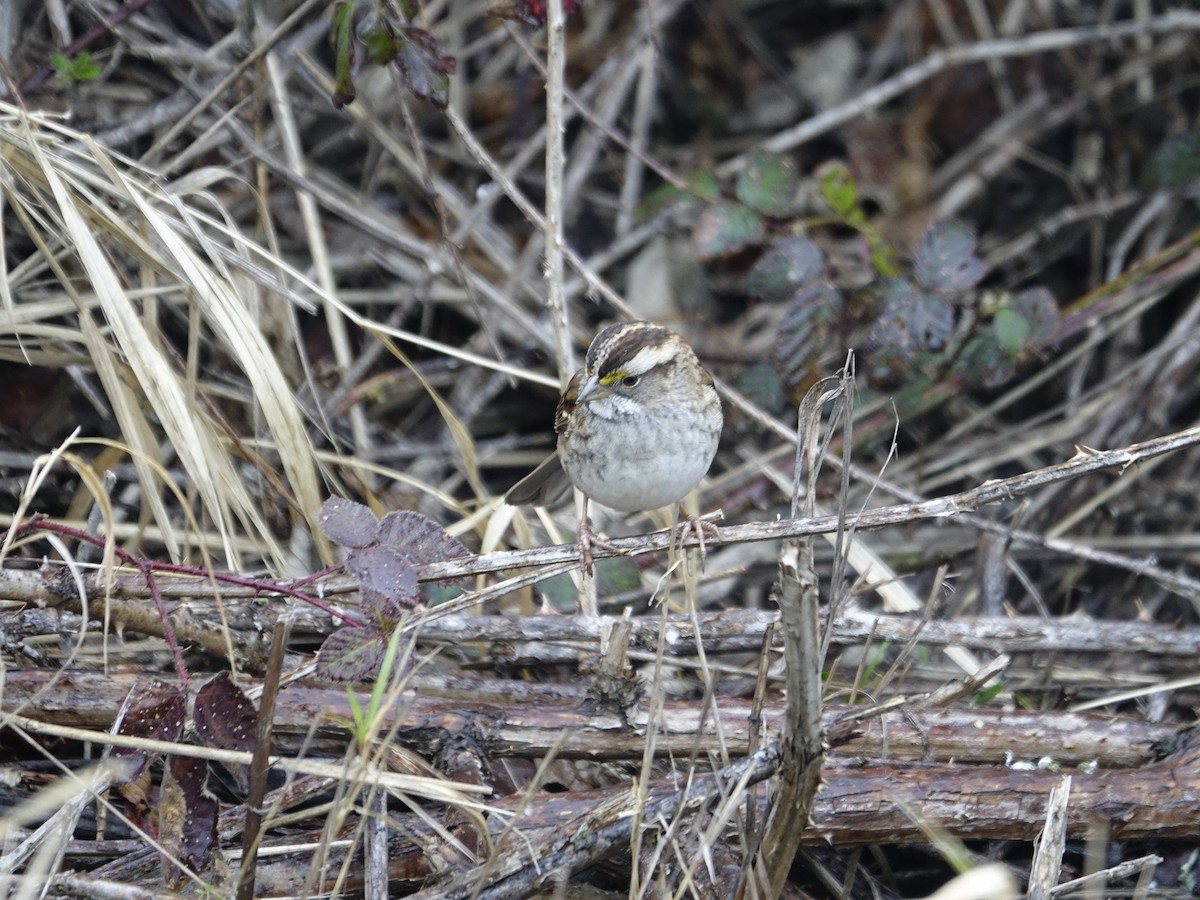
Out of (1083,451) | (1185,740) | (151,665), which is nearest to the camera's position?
(1083,451)

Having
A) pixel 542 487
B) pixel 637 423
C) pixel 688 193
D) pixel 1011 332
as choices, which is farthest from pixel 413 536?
pixel 1011 332

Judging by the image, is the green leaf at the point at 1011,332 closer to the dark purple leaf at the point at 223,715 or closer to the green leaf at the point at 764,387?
the green leaf at the point at 764,387

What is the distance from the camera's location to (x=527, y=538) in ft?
13.7

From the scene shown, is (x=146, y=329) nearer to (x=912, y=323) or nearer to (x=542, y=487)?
(x=542, y=487)

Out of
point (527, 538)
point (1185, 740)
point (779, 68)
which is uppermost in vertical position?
point (779, 68)

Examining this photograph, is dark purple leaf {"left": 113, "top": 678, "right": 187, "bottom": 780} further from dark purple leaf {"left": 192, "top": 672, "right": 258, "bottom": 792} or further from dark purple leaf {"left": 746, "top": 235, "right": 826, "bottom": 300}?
dark purple leaf {"left": 746, "top": 235, "right": 826, "bottom": 300}

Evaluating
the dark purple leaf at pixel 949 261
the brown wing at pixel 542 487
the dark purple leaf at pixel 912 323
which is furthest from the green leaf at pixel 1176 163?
the brown wing at pixel 542 487

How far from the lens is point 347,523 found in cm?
Result: 266

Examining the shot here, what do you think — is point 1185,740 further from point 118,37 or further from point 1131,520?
point 118,37

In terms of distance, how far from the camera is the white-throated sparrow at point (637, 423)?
3512 millimetres

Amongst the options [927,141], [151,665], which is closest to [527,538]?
[151,665]

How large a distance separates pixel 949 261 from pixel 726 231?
30.8 inches

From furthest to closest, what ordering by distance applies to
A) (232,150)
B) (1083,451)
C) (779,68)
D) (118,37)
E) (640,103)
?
(779,68), (640,103), (232,150), (118,37), (1083,451)

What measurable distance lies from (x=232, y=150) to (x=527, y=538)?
1892mm
